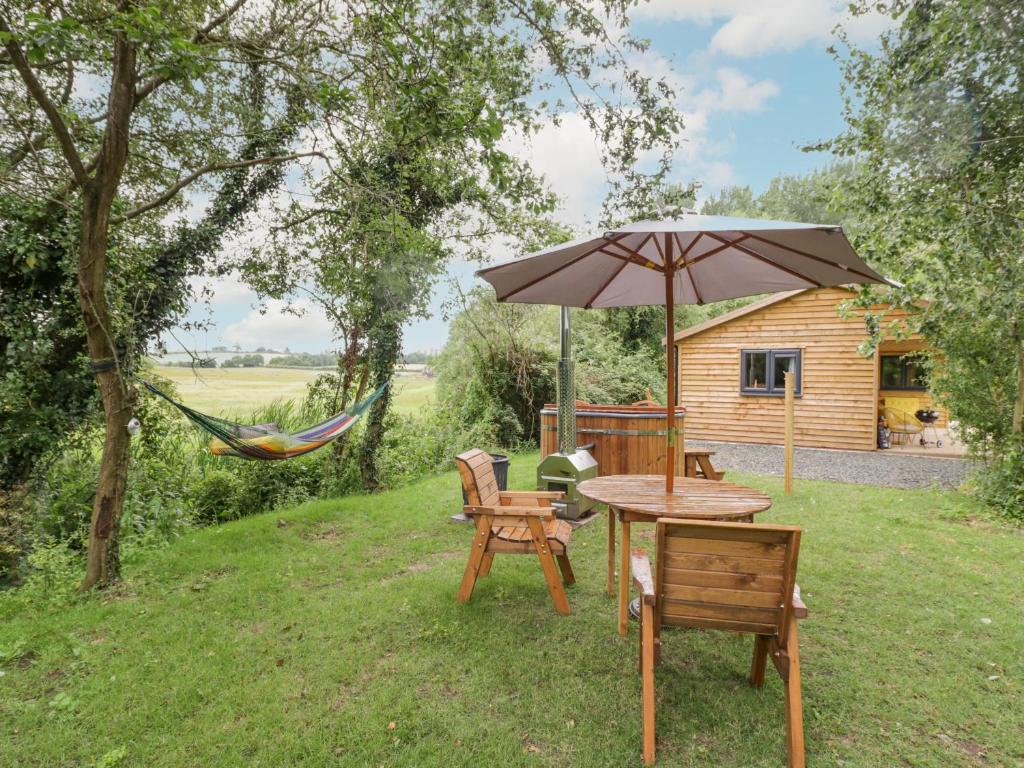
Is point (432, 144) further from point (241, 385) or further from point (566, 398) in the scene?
point (241, 385)

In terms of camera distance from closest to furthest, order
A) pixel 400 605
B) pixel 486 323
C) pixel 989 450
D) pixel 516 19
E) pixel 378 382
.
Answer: pixel 400 605
pixel 516 19
pixel 989 450
pixel 378 382
pixel 486 323

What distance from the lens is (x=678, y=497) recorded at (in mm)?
3105

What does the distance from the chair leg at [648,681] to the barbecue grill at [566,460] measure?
2.90 meters

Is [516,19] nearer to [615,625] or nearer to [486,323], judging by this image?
[615,625]

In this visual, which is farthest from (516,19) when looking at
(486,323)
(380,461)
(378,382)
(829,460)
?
(829,460)

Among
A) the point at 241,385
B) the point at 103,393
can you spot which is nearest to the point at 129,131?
the point at 103,393

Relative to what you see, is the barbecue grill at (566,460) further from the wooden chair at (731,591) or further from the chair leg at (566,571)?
the wooden chair at (731,591)

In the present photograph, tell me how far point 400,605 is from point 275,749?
1310mm

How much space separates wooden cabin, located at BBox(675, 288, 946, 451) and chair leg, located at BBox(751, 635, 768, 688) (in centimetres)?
863

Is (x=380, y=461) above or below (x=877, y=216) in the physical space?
below

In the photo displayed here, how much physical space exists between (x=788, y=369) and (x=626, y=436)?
6801 mm

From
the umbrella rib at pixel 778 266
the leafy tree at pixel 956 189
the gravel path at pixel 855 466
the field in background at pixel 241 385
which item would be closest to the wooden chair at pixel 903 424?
the gravel path at pixel 855 466

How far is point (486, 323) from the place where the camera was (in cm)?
1083

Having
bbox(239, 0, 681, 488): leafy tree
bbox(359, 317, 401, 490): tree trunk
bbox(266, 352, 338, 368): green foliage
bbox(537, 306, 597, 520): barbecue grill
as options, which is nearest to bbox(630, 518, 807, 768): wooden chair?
bbox(239, 0, 681, 488): leafy tree
